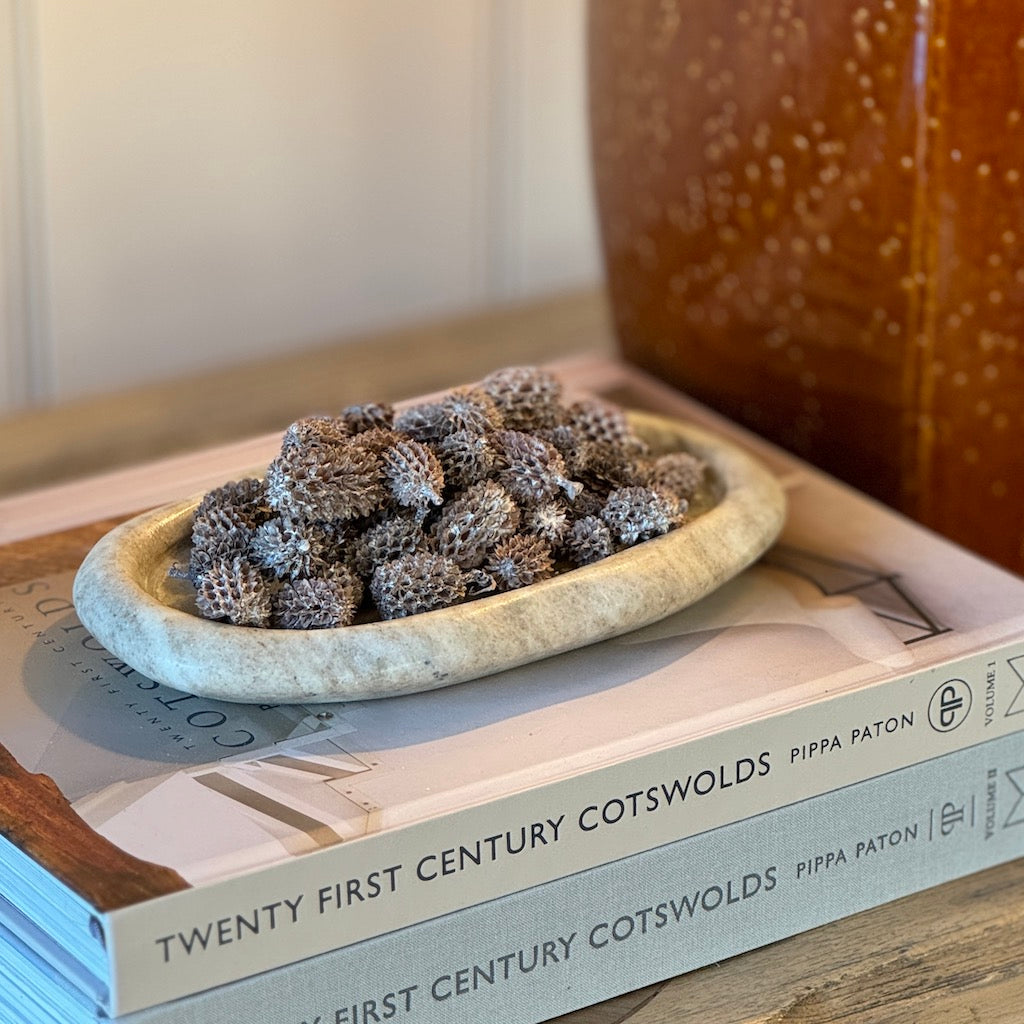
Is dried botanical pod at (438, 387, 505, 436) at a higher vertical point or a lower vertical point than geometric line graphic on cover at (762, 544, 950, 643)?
higher

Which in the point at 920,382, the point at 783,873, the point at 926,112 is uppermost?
the point at 926,112

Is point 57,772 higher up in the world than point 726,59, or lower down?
lower down

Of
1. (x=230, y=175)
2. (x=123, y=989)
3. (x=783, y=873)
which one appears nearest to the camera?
(x=123, y=989)

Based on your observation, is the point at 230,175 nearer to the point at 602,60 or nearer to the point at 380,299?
the point at 380,299

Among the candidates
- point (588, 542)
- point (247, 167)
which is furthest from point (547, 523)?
point (247, 167)

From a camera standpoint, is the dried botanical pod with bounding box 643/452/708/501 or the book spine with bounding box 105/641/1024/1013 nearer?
the book spine with bounding box 105/641/1024/1013

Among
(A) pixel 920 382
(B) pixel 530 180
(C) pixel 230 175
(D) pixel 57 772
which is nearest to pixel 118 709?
(D) pixel 57 772

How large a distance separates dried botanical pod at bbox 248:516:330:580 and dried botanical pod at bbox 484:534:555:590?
59 mm

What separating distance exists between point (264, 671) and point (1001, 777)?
0.28 metres

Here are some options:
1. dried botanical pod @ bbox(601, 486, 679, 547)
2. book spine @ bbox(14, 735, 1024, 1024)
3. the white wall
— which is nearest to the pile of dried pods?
dried botanical pod @ bbox(601, 486, 679, 547)

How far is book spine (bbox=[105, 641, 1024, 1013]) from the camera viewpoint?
40cm

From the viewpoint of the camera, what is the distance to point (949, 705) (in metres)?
0.52

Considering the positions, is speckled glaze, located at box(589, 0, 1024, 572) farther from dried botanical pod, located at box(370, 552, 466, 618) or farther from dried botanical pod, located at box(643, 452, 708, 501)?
dried botanical pod, located at box(370, 552, 466, 618)

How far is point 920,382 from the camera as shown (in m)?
0.68
